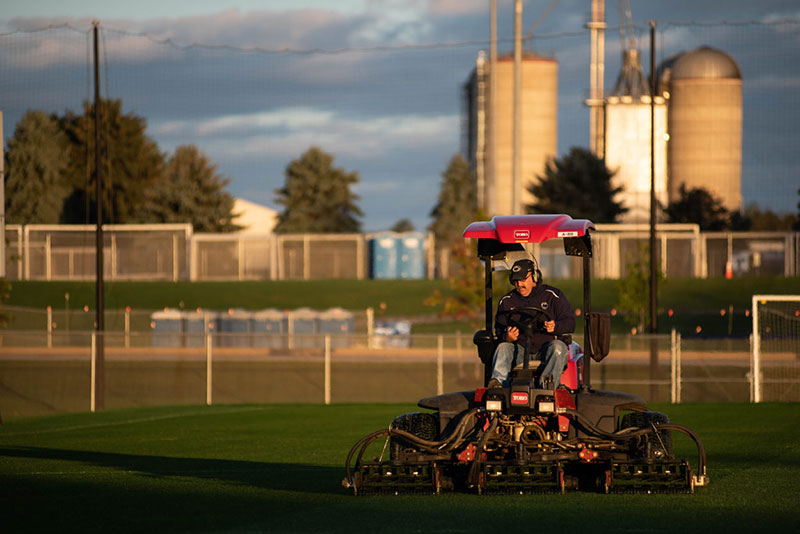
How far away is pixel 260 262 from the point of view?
64000 millimetres

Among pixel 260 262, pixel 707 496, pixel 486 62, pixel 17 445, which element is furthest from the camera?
pixel 486 62

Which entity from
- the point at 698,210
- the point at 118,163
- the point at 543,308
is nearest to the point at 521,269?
the point at 543,308

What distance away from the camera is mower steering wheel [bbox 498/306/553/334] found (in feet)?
Answer: 37.4

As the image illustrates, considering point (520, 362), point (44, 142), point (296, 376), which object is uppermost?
point (44, 142)

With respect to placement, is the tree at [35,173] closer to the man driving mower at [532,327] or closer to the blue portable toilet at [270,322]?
the blue portable toilet at [270,322]

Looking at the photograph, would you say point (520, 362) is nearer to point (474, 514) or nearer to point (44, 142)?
point (474, 514)

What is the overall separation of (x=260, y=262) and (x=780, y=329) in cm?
3205

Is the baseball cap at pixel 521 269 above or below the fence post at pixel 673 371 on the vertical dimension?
above

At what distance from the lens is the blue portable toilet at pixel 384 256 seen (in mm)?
64000

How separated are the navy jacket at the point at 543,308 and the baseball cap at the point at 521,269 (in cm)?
18

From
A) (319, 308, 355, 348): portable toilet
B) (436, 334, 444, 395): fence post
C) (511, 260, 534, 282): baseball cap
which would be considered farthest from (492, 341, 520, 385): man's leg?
(319, 308, 355, 348): portable toilet

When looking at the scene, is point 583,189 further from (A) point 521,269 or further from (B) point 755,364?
(A) point 521,269

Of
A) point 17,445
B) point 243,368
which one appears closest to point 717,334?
point 243,368

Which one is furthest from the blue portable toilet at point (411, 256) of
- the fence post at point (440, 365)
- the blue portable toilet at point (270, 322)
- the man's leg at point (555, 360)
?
the man's leg at point (555, 360)
